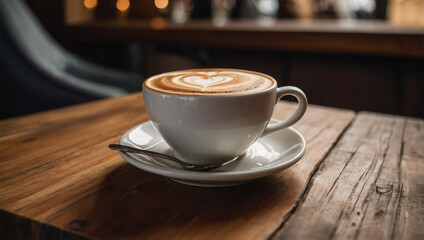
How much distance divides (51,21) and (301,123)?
2193mm

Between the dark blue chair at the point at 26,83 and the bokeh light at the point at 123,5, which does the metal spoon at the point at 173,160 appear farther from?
the bokeh light at the point at 123,5

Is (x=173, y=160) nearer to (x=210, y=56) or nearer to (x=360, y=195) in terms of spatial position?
(x=360, y=195)

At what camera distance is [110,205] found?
1.28ft

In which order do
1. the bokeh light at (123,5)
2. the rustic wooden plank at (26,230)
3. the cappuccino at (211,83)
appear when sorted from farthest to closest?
the bokeh light at (123,5)
the cappuccino at (211,83)
the rustic wooden plank at (26,230)

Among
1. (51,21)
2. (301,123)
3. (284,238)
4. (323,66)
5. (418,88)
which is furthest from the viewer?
(51,21)

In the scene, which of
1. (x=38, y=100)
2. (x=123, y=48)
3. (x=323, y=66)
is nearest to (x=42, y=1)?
(x=123, y=48)

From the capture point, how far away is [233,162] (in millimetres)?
481

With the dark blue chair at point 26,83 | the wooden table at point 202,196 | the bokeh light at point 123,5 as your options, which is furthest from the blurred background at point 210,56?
the wooden table at point 202,196

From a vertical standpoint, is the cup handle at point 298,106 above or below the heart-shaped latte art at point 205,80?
below

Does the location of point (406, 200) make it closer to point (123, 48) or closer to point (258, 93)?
point (258, 93)

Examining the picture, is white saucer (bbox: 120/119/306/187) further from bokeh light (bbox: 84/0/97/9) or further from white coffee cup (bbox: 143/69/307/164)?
bokeh light (bbox: 84/0/97/9)

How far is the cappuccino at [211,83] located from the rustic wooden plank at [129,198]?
11 centimetres

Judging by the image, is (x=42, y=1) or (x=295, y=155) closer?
(x=295, y=155)

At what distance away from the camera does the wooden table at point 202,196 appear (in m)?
0.35
